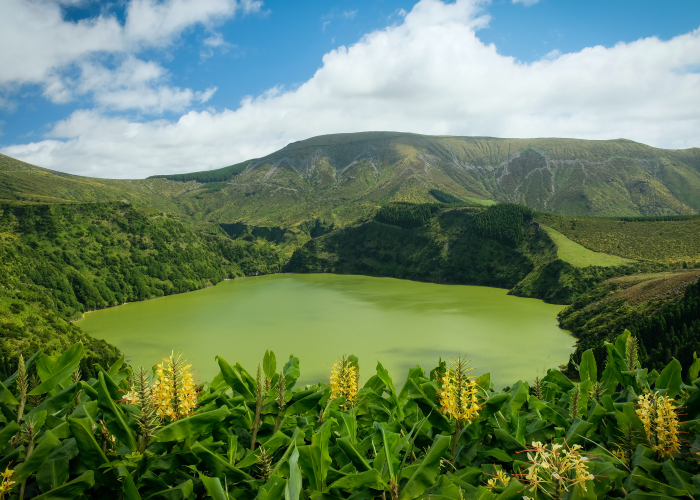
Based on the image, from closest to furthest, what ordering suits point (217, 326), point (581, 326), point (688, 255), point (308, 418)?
point (308, 418) < point (581, 326) < point (217, 326) < point (688, 255)

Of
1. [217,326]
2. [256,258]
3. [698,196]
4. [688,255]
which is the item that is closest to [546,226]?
[688,255]

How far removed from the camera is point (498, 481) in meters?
1.88

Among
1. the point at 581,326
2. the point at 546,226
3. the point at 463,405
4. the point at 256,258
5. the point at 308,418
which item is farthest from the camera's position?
A: the point at 256,258

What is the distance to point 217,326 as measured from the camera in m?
40.2

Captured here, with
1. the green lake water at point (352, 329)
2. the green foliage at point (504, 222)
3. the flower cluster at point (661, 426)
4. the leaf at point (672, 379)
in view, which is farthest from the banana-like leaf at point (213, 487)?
the green foliage at point (504, 222)

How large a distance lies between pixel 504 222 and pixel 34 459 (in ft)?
221

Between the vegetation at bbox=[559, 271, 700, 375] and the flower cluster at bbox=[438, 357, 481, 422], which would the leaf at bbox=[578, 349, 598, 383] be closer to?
the flower cluster at bbox=[438, 357, 481, 422]

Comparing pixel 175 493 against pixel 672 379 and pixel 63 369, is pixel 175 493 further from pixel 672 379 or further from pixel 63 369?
pixel 672 379

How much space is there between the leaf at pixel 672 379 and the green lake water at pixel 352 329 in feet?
54.8

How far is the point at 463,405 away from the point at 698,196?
157m

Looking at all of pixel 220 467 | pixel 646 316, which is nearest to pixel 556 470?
pixel 220 467

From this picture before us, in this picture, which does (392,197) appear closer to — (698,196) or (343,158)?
(343,158)

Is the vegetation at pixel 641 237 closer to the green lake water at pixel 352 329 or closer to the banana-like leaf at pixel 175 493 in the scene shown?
the green lake water at pixel 352 329

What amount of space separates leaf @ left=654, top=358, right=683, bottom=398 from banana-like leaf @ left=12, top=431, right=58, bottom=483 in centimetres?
299
